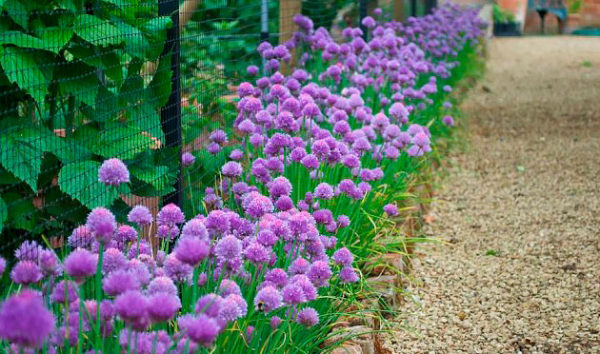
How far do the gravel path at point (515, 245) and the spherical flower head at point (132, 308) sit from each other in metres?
1.73

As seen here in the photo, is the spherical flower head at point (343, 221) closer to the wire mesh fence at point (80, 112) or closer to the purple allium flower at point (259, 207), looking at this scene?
the purple allium flower at point (259, 207)

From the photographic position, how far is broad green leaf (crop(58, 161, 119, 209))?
238cm

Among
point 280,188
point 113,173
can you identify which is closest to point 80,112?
point 280,188

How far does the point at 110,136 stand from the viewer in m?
2.59

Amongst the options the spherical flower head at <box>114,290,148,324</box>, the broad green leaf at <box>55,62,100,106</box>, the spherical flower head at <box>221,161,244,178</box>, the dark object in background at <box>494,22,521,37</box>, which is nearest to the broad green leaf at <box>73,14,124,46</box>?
the broad green leaf at <box>55,62,100,106</box>

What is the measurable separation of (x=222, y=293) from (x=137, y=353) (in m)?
0.32

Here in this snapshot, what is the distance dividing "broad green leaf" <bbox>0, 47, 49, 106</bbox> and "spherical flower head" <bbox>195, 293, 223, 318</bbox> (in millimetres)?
1045

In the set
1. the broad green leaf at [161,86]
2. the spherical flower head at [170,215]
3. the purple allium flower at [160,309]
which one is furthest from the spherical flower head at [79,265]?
the broad green leaf at [161,86]

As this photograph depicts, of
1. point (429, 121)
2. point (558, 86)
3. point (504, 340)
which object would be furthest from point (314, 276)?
point (558, 86)

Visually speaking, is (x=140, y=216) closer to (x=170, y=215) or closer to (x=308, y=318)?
(x=170, y=215)

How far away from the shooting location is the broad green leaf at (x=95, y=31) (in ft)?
7.95

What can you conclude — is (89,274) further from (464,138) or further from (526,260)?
(464,138)

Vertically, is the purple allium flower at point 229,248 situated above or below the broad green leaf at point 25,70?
below

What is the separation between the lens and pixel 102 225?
4.87 feet
